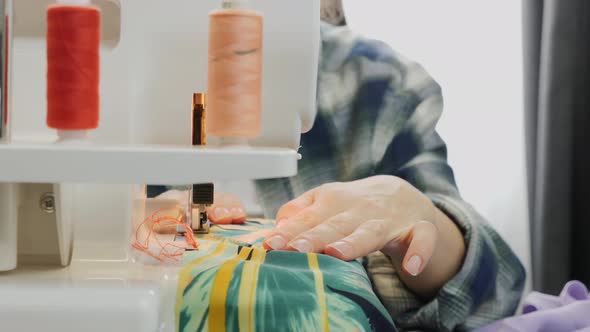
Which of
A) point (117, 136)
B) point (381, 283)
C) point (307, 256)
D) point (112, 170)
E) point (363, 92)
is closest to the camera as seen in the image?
point (112, 170)

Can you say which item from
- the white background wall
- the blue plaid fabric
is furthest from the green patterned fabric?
the white background wall

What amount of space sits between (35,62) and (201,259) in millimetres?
257

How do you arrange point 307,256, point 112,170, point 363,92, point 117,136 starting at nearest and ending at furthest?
point 112,170 → point 117,136 → point 307,256 → point 363,92

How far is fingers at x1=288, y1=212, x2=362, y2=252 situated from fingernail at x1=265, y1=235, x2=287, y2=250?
0.01 metres

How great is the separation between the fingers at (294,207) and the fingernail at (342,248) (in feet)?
0.56

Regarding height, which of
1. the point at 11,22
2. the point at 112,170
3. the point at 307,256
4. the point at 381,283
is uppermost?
the point at 11,22

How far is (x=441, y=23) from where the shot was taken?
1682mm

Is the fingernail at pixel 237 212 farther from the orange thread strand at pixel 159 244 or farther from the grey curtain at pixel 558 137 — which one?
the grey curtain at pixel 558 137

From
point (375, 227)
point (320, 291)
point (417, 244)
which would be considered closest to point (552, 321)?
point (417, 244)

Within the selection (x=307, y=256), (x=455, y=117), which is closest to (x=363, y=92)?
(x=455, y=117)

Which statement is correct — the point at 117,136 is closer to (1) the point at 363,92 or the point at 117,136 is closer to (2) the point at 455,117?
(1) the point at 363,92

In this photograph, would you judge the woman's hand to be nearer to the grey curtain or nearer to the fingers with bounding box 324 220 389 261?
the fingers with bounding box 324 220 389 261

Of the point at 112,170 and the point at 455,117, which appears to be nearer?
the point at 112,170

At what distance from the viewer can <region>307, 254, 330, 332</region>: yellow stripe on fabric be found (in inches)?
27.6
